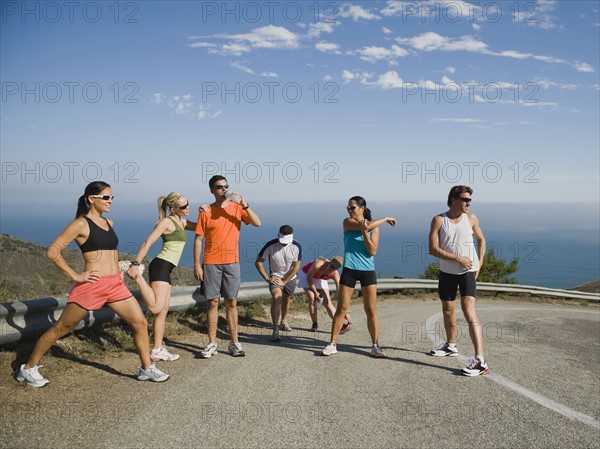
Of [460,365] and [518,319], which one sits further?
[518,319]

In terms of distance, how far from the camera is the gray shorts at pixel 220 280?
6.58 meters

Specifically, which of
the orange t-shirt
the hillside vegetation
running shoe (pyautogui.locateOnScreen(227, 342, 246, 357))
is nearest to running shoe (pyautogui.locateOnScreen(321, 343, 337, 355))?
running shoe (pyautogui.locateOnScreen(227, 342, 246, 357))

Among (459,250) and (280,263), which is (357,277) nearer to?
(459,250)

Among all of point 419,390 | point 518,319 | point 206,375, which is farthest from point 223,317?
point 518,319

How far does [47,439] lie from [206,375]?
206 centimetres

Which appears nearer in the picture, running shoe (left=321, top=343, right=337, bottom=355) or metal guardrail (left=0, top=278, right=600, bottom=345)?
metal guardrail (left=0, top=278, right=600, bottom=345)

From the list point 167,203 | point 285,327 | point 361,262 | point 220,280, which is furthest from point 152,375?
point 285,327

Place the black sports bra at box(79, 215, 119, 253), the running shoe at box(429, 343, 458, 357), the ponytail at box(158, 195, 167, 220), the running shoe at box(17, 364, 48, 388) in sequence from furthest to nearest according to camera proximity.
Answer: the running shoe at box(429, 343, 458, 357) → the ponytail at box(158, 195, 167, 220) → the black sports bra at box(79, 215, 119, 253) → the running shoe at box(17, 364, 48, 388)

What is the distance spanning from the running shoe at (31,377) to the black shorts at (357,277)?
151 inches

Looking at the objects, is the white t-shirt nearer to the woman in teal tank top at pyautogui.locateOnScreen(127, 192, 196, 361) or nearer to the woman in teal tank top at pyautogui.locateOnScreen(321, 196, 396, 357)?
the woman in teal tank top at pyautogui.locateOnScreen(321, 196, 396, 357)

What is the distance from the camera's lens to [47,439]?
3719mm

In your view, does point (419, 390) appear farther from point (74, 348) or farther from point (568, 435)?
point (74, 348)

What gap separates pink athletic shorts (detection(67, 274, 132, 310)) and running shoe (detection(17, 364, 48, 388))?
0.77 metres

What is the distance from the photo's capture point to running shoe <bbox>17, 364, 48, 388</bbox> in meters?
4.75
